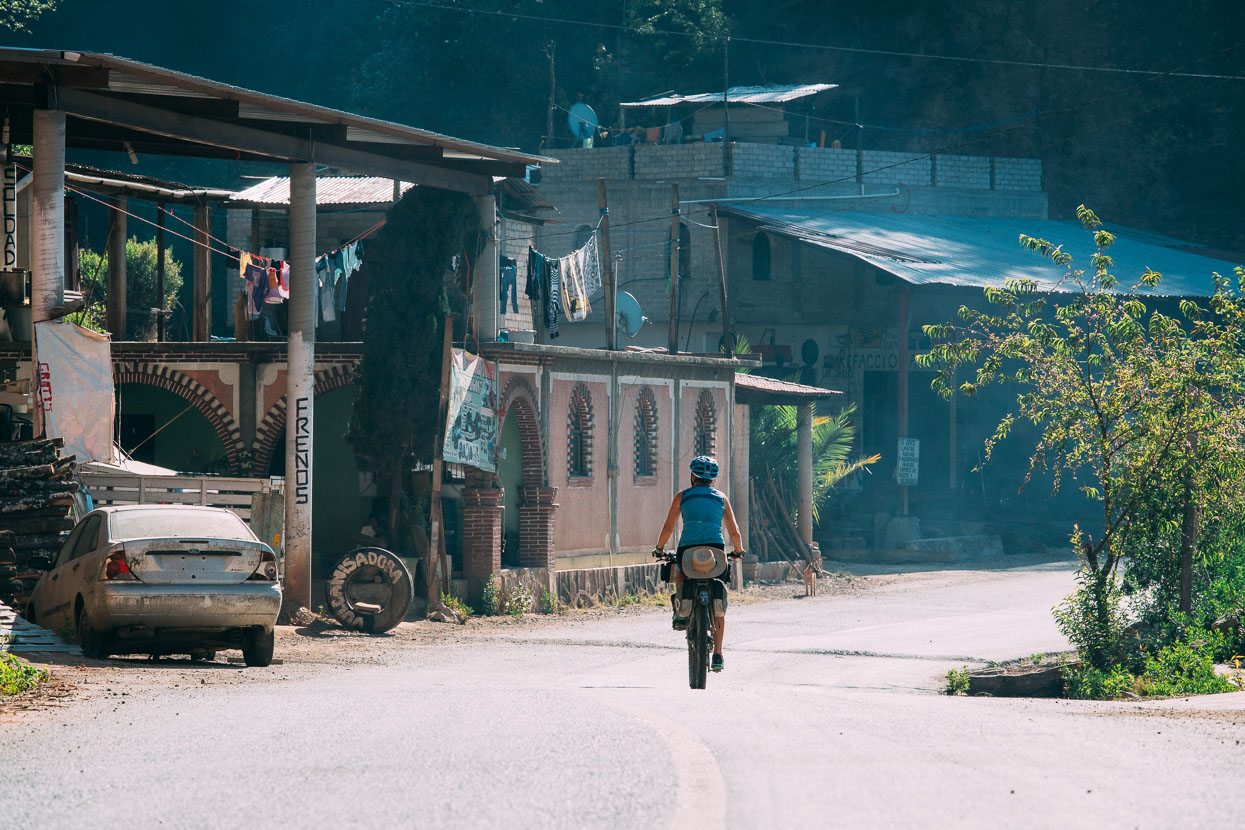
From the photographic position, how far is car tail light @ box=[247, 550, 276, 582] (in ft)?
45.6

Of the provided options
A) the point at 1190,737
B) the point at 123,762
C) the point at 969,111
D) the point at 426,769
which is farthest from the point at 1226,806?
the point at 969,111

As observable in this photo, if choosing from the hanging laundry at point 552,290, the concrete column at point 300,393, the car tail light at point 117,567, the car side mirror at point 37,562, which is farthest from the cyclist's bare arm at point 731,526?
the hanging laundry at point 552,290

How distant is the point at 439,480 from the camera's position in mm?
22141

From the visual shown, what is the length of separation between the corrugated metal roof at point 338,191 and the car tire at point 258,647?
17.3 m

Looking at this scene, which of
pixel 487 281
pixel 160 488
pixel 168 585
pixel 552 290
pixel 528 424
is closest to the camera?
pixel 168 585

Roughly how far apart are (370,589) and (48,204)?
6216mm

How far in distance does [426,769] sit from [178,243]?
5078 cm

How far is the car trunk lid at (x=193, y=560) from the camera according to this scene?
13359 mm

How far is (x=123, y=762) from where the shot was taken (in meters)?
7.79

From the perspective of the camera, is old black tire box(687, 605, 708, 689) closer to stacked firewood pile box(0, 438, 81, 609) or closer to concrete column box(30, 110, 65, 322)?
stacked firewood pile box(0, 438, 81, 609)

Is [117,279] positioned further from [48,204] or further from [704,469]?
[704,469]

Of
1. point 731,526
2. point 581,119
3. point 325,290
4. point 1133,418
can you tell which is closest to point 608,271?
point 325,290

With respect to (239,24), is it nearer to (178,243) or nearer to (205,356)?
(178,243)

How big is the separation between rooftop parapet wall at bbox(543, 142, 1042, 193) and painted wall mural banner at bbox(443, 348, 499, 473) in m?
22.4
